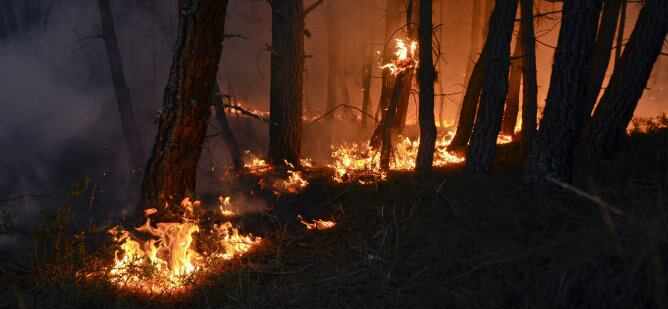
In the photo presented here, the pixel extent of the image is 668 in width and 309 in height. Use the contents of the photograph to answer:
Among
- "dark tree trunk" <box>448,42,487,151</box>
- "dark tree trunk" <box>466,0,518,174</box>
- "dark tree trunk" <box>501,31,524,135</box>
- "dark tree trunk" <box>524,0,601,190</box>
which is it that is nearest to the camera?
"dark tree trunk" <box>524,0,601,190</box>

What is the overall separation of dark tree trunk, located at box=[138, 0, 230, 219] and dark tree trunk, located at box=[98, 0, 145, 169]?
26.7ft

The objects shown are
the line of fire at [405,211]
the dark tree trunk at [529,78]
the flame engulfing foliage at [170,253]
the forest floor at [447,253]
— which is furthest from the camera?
the dark tree trunk at [529,78]

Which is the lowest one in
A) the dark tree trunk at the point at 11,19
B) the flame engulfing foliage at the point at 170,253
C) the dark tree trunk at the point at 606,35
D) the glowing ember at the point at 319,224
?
the flame engulfing foliage at the point at 170,253

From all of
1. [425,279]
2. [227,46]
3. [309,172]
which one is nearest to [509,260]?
[425,279]

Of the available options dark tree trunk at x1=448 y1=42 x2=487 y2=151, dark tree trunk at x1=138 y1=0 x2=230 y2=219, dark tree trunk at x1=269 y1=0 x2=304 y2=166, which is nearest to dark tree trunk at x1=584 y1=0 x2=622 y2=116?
dark tree trunk at x1=448 y1=42 x2=487 y2=151

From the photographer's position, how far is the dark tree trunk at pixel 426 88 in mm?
7020

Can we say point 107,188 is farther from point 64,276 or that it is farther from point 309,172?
point 64,276

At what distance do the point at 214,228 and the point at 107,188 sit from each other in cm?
1081

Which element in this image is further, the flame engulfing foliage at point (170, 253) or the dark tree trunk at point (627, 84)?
the dark tree trunk at point (627, 84)

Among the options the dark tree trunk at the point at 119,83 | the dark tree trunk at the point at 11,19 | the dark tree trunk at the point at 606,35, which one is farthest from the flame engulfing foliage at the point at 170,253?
the dark tree trunk at the point at 11,19

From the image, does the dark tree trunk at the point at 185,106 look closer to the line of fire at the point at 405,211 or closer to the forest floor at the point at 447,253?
the line of fire at the point at 405,211

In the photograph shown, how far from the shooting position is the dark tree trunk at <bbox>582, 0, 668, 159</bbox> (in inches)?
233

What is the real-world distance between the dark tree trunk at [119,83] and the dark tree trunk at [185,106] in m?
8.15

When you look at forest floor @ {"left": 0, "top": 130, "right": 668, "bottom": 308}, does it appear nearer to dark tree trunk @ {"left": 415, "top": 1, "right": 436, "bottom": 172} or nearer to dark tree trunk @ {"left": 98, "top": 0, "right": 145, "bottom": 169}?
dark tree trunk @ {"left": 415, "top": 1, "right": 436, "bottom": 172}
